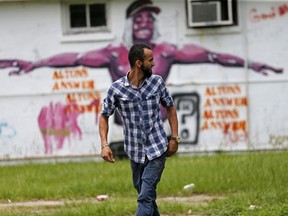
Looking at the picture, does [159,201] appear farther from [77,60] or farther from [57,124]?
[77,60]

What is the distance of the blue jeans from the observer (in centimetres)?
622

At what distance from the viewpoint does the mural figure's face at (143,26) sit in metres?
13.6

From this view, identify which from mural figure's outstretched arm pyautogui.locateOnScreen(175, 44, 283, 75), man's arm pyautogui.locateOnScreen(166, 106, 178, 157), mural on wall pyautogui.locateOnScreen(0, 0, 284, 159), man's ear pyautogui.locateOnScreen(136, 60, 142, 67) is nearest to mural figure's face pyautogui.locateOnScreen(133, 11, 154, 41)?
mural on wall pyautogui.locateOnScreen(0, 0, 284, 159)

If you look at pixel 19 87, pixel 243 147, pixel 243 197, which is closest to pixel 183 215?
pixel 243 197

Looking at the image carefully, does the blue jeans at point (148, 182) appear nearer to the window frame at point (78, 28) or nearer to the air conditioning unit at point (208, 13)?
the air conditioning unit at point (208, 13)

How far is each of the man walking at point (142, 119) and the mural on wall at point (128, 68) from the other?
23.1ft

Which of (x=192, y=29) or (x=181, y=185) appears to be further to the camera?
(x=192, y=29)

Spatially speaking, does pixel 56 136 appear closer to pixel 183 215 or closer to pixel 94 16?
pixel 94 16

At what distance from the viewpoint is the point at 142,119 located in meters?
6.35

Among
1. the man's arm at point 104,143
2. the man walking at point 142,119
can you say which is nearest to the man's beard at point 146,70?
the man walking at point 142,119

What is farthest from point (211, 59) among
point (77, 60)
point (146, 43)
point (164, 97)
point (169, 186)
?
point (164, 97)

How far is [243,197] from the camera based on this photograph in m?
8.31

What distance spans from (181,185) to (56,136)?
15.7 ft

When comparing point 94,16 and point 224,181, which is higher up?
point 94,16
